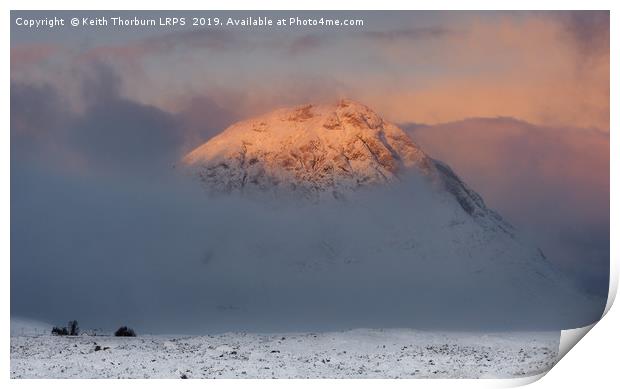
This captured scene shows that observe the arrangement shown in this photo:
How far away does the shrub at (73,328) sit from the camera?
21.2m

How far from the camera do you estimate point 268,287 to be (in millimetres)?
21297

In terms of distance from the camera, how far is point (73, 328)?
70.0 ft

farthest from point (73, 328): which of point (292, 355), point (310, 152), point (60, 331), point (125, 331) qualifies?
point (310, 152)

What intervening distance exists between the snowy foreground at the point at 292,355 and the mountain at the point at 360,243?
24 centimetres

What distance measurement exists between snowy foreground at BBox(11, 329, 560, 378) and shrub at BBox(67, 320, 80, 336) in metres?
0.08

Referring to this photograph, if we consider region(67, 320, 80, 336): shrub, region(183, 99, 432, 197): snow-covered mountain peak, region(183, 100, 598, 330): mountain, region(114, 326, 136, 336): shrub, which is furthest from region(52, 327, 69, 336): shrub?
region(183, 99, 432, 197): snow-covered mountain peak

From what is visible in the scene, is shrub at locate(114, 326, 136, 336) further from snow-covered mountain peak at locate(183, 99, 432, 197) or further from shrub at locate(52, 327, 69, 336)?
snow-covered mountain peak at locate(183, 99, 432, 197)

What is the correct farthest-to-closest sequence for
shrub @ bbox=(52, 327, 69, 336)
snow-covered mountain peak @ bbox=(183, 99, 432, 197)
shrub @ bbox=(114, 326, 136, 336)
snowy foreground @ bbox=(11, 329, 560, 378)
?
1. snow-covered mountain peak @ bbox=(183, 99, 432, 197)
2. shrub @ bbox=(52, 327, 69, 336)
3. shrub @ bbox=(114, 326, 136, 336)
4. snowy foreground @ bbox=(11, 329, 560, 378)

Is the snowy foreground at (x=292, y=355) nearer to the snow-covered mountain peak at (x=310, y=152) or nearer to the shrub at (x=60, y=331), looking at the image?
the shrub at (x=60, y=331)

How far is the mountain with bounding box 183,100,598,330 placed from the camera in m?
21.3

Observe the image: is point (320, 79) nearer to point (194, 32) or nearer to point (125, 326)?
point (194, 32)
